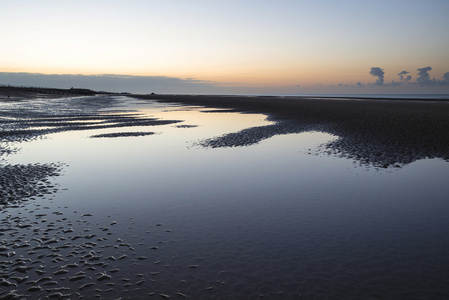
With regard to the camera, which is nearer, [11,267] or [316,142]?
[11,267]

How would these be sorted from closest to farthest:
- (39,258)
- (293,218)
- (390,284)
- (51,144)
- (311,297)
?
Result: 1. (311,297)
2. (390,284)
3. (39,258)
4. (293,218)
5. (51,144)

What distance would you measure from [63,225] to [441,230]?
12167 mm

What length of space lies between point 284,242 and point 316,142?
62.2 feet

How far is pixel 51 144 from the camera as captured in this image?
25.3 metres

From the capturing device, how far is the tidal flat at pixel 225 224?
718cm

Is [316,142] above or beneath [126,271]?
above

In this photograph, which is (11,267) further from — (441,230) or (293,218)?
(441,230)

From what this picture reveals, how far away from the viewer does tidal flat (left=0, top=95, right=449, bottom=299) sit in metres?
7.18

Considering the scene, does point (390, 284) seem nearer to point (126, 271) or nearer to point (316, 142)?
point (126, 271)

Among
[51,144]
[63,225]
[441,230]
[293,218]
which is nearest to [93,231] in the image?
A: [63,225]

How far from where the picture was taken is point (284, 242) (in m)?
9.21

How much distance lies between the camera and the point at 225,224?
10.6m

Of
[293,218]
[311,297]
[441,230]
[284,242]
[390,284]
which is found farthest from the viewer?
[293,218]

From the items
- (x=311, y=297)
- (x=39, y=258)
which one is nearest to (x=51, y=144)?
(x=39, y=258)
